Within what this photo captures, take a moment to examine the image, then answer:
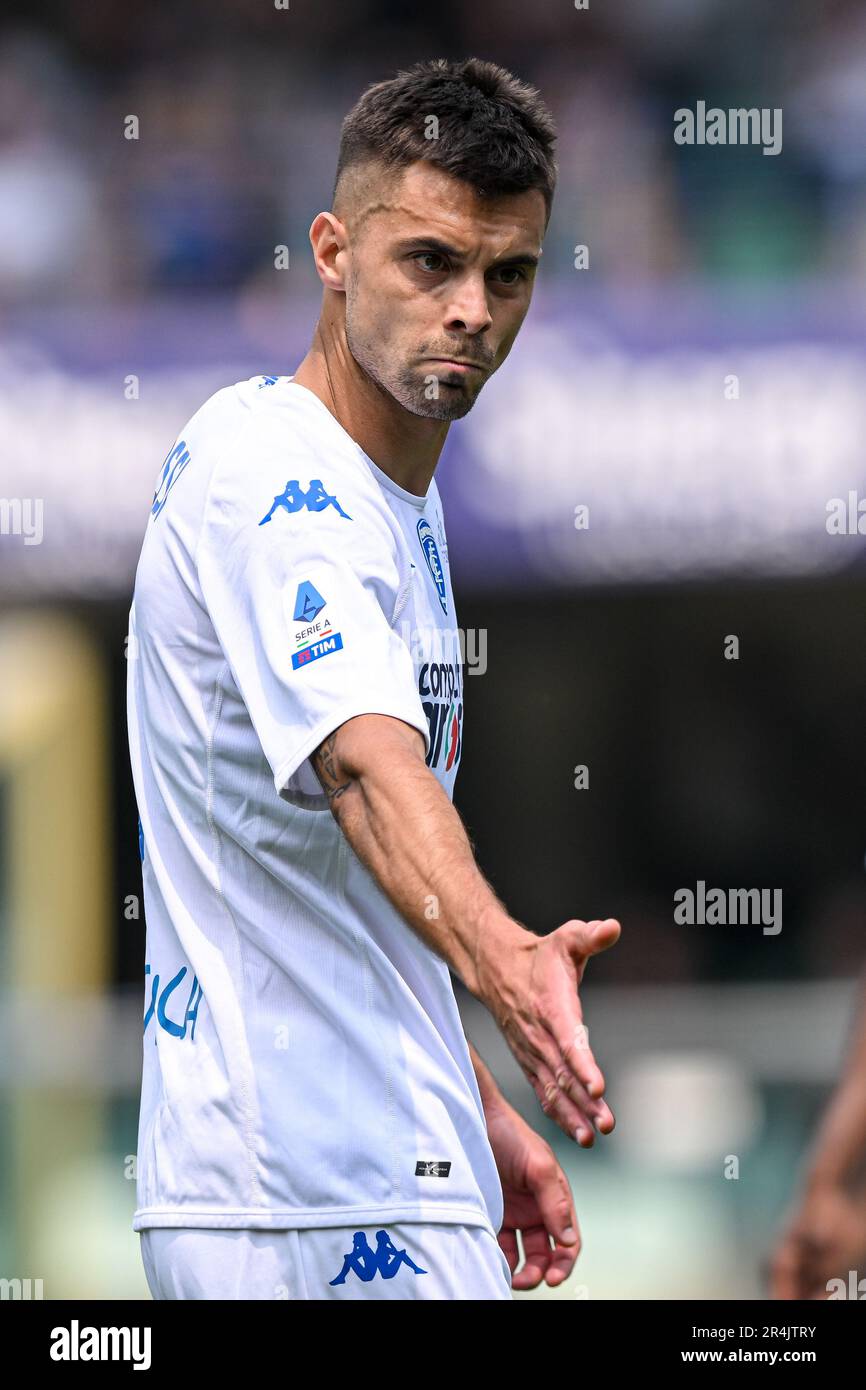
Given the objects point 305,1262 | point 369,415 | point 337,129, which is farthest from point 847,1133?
point 337,129

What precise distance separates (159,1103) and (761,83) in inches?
315

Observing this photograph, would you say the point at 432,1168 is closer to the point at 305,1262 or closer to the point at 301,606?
the point at 305,1262

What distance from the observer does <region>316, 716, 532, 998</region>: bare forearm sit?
1783 mm

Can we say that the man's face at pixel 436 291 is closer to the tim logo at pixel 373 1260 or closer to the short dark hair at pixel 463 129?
the short dark hair at pixel 463 129

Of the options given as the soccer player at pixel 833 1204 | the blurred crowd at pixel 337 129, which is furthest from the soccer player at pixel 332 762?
the blurred crowd at pixel 337 129

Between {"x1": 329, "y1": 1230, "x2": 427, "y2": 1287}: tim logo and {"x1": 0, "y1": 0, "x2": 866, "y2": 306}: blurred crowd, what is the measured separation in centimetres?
605

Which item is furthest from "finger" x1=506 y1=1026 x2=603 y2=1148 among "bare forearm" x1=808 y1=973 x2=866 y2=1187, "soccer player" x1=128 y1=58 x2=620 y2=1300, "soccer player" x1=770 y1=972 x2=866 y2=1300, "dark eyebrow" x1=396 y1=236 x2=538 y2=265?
"bare forearm" x1=808 y1=973 x2=866 y2=1187

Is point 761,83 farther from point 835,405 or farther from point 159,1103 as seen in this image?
point 159,1103

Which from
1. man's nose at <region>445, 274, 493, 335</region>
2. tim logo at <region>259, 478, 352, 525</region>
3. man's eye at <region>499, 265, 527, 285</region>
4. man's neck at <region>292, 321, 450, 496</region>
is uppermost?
man's eye at <region>499, 265, 527, 285</region>

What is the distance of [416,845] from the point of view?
74.2 inches

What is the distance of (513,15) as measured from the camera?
9688mm

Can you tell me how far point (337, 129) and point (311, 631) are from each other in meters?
7.43

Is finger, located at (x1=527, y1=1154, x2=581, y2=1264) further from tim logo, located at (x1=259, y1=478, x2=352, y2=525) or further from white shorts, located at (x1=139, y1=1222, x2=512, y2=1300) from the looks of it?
→ tim logo, located at (x1=259, y1=478, x2=352, y2=525)

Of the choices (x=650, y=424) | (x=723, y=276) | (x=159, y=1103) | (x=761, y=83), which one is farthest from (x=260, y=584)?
(x=761, y=83)
